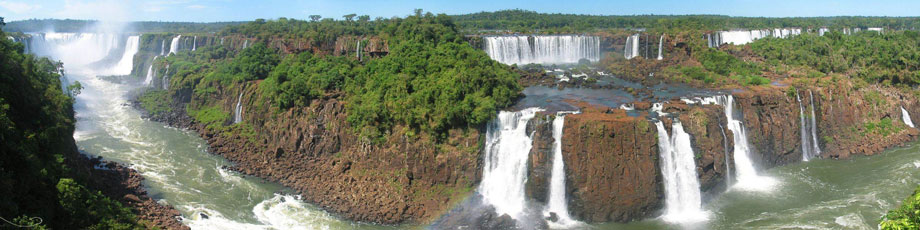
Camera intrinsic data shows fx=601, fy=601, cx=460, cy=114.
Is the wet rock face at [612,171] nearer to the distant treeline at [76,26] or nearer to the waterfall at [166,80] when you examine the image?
the waterfall at [166,80]

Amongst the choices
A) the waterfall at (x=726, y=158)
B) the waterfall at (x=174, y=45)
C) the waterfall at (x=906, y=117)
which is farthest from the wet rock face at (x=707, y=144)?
the waterfall at (x=174, y=45)

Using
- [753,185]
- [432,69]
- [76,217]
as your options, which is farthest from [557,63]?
[76,217]

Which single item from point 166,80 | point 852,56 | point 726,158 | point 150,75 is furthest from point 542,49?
point 150,75

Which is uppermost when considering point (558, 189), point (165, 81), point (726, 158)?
point (165, 81)

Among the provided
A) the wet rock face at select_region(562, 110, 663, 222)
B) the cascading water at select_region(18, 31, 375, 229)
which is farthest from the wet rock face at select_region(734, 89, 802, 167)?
the cascading water at select_region(18, 31, 375, 229)

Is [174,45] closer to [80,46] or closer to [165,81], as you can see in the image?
[165,81]

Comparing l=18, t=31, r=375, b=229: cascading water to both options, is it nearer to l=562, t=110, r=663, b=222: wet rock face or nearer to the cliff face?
the cliff face

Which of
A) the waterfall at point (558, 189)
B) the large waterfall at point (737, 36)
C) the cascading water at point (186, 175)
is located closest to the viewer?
the cascading water at point (186, 175)

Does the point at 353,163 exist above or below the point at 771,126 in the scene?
below
